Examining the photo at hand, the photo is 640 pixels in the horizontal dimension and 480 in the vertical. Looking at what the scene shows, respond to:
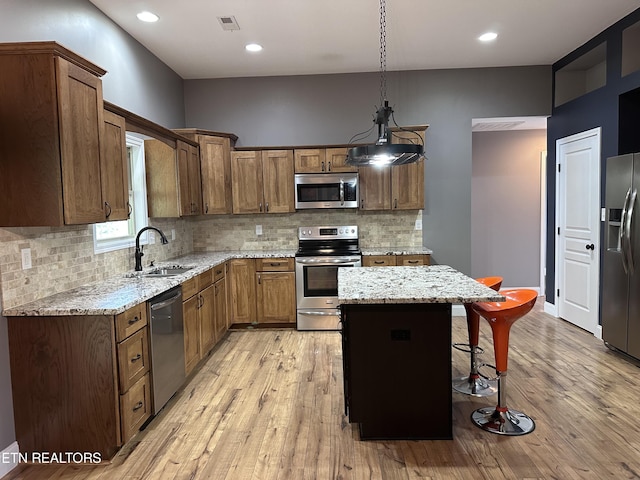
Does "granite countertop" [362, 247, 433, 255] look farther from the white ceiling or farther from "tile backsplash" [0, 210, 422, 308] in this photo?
the white ceiling

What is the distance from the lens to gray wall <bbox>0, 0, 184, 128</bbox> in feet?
7.94

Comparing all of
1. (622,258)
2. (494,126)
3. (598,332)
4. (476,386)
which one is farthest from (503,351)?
(494,126)

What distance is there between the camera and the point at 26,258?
2369mm

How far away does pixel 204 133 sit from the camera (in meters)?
4.63

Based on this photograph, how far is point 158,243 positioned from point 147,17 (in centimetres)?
208

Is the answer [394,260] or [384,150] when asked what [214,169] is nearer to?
[394,260]

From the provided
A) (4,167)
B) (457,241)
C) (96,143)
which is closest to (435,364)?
(96,143)

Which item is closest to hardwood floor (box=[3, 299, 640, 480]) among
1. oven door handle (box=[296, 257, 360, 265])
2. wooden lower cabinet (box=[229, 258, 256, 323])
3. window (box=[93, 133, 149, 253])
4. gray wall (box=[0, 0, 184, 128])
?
wooden lower cabinet (box=[229, 258, 256, 323])

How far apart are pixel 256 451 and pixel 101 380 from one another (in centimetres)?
96

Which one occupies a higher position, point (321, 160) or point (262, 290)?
point (321, 160)

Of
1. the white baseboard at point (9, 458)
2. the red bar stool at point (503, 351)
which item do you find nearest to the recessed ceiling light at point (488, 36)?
the red bar stool at point (503, 351)

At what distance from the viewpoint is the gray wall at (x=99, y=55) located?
2240 mm

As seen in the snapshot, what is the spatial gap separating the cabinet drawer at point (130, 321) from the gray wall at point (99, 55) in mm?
605

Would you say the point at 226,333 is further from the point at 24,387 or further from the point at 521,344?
the point at 521,344
